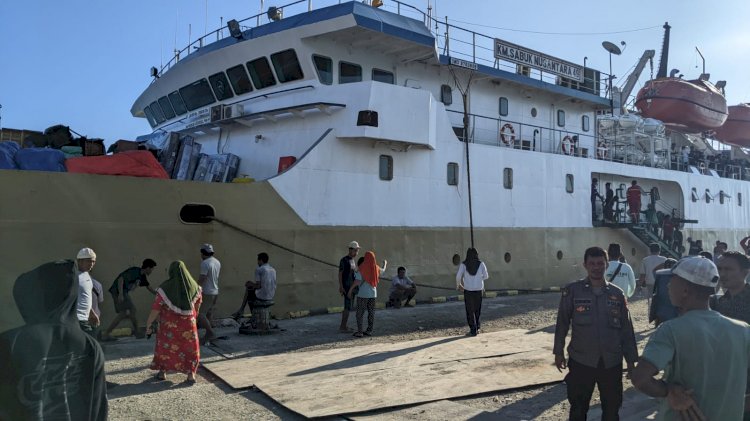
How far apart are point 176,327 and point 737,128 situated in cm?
2973

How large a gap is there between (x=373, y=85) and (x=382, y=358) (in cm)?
571

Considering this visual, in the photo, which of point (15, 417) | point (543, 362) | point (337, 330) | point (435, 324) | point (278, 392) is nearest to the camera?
point (15, 417)

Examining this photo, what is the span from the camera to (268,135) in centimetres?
1179

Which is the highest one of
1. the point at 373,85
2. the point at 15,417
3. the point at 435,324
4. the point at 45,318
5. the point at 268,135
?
the point at 373,85

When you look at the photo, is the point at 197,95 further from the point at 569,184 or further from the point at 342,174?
the point at 569,184

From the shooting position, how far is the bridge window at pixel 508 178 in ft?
45.2

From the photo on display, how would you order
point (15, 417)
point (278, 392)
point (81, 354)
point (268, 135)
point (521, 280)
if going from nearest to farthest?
point (15, 417) < point (81, 354) < point (278, 392) < point (268, 135) < point (521, 280)

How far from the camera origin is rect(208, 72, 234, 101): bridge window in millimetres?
12387

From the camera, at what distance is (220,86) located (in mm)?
12523

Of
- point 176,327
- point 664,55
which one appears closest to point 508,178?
point 176,327

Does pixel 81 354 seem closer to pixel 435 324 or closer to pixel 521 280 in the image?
pixel 435 324

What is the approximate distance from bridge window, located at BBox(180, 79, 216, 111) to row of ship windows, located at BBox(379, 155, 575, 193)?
171 inches

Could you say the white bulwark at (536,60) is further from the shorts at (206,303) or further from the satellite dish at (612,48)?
the shorts at (206,303)

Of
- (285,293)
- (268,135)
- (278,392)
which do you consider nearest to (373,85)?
(268,135)
